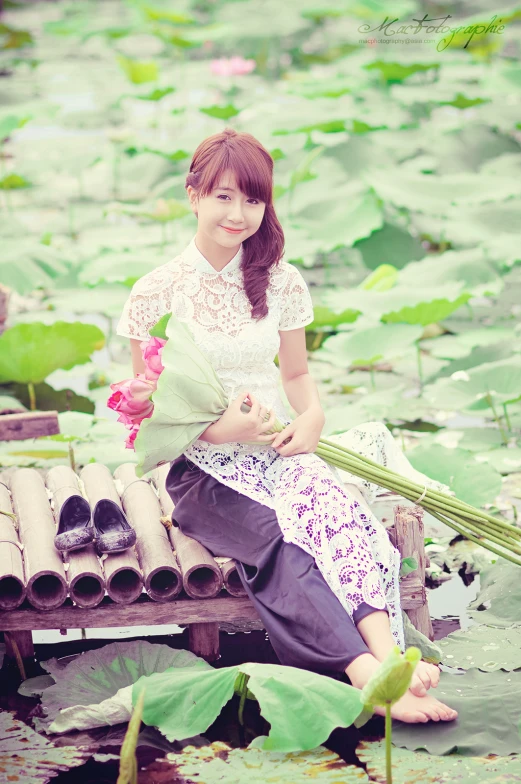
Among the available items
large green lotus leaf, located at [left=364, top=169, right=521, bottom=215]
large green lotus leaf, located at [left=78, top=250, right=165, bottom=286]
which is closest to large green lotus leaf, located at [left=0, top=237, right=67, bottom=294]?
large green lotus leaf, located at [left=78, top=250, right=165, bottom=286]

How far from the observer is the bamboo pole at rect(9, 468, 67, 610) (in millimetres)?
2291

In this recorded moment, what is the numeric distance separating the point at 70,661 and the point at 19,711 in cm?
20

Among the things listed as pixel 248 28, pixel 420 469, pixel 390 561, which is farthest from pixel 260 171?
pixel 248 28

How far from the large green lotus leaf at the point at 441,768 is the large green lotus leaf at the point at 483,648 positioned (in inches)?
12.7

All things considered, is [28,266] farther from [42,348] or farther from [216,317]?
[216,317]

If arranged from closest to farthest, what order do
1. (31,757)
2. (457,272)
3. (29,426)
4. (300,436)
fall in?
(31,757) < (300,436) < (29,426) < (457,272)

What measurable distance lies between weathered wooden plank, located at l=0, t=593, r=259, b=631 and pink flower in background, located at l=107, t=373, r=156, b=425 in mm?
420

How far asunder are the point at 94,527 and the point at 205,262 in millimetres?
643

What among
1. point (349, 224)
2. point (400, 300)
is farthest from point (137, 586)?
point (349, 224)

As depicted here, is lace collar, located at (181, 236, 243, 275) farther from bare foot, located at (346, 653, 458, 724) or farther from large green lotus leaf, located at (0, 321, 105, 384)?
large green lotus leaf, located at (0, 321, 105, 384)

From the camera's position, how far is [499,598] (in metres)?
2.60

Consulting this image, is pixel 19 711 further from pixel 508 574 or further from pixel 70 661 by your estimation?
pixel 508 574

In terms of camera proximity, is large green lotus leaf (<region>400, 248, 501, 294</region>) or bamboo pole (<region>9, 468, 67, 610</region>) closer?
bamboo pole (<region>9, 468, 67, 610</region>)

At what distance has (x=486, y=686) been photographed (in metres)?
2.21
